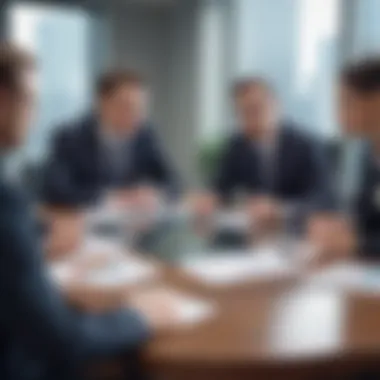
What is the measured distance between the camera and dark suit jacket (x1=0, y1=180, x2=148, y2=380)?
1265 mm

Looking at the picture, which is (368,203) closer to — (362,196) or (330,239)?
(362,196)

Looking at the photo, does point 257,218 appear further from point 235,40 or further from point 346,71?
point 235,40

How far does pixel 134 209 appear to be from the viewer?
9.30ft

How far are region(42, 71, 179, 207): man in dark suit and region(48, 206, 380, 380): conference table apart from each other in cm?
132

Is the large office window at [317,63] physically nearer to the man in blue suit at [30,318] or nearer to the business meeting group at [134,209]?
the business meeting group at [134,209]

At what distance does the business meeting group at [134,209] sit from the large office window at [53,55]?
8 centimetres

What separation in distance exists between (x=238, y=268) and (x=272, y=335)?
481 mm

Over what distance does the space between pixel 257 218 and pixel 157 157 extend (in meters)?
0.84

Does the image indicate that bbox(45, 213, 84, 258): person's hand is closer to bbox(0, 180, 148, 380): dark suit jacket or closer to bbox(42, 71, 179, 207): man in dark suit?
bbox(42, 71, 179, 207): man in dark suit

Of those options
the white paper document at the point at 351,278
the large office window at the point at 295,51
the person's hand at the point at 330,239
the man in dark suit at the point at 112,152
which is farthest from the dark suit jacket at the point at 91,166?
the white paper document at the point at 351,278

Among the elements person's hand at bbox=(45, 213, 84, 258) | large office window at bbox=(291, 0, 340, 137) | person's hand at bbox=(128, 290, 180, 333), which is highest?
large office window at bbox=(291, 0, 340, 137)

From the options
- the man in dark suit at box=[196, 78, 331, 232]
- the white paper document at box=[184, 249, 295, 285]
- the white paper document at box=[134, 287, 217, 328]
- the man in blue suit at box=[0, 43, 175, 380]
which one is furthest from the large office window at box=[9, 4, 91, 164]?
the man in blue suit at box=[0, 43, 175, 380]

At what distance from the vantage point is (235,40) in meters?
3.72

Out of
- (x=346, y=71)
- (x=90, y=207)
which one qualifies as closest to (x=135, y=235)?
(x=90, y=207)
